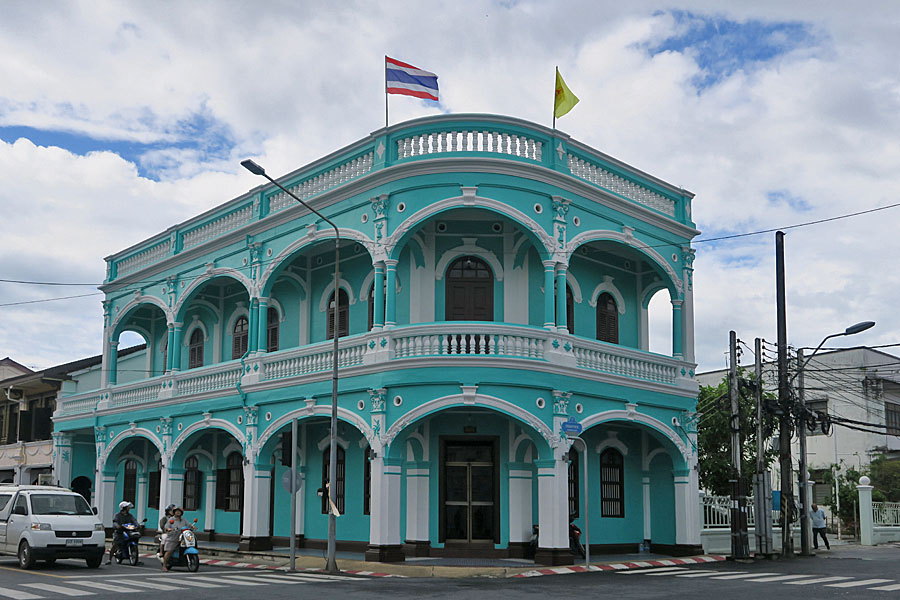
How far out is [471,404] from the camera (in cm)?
2070

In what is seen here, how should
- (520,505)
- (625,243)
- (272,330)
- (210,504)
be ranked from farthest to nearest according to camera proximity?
(210,504) < (272,330) < (625,243) < (520,505)

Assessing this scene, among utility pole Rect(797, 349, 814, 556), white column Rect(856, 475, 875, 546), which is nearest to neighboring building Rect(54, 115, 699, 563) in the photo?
utility pole Rect(797, 349, 814, 556)

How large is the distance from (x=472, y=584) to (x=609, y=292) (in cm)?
1160

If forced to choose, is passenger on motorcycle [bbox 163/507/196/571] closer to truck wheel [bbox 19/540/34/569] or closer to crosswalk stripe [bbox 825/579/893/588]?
truck wheel [bbox 19/540/34/569]

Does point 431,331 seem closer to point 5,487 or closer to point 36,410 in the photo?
point 5,487

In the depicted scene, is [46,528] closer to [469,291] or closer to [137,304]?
[469,291]

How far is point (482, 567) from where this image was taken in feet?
65.3

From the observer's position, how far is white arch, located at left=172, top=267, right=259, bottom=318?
1052 inches

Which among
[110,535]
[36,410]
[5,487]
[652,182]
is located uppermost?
[652,182]

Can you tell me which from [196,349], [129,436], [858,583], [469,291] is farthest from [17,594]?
[196,349]

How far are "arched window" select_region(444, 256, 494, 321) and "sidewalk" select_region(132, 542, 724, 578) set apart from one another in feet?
→ 20.0

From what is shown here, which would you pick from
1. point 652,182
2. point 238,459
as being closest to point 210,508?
point 238,459

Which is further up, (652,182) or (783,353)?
(652,182)

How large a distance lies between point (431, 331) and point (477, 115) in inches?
211
